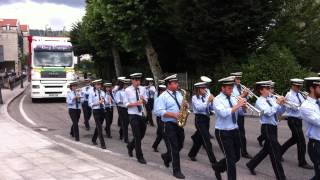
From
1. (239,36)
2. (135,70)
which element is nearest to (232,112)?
(239,36)

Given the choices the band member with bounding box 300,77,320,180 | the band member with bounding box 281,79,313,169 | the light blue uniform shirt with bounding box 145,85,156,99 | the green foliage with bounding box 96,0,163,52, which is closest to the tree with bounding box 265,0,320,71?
the green foliage with bounding box 96,0,163,52

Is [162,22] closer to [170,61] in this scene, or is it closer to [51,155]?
[170,61]

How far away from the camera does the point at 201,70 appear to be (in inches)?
1099

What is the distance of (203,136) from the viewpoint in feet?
34.1

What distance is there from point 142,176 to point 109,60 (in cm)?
4290

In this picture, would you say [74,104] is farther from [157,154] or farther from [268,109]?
[268,109]

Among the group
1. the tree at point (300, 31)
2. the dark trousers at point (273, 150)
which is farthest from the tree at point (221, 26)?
the dark trousers at point (273, 150)

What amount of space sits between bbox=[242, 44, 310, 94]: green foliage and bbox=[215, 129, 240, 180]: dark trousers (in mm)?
14512

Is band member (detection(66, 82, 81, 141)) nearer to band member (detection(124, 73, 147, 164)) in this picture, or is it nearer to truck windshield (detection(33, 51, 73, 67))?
band member (detection(124, 73, 147, 164))

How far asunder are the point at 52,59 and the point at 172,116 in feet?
70.0

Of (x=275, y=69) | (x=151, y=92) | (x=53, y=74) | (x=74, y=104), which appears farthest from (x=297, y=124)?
(x=53, y=74)

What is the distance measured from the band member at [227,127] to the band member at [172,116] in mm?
1121

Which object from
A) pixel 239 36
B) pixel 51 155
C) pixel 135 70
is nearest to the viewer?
pixel 51 155

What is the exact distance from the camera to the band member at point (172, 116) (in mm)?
9328
